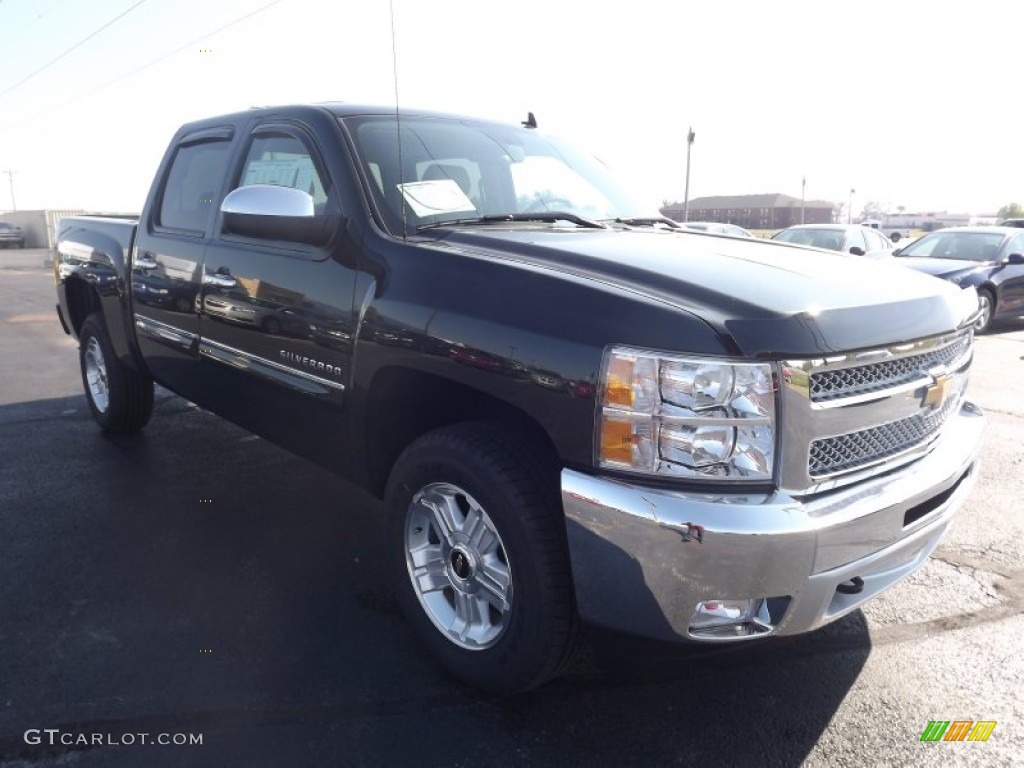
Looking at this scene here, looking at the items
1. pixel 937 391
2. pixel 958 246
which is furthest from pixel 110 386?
pixel 958 246

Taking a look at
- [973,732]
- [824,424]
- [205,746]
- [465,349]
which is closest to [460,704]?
[205,746]

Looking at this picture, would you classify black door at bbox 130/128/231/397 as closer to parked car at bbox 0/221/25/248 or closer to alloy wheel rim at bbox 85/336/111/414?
alloy wheel rim at bbox 85/336/111/414

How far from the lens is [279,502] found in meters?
4.45

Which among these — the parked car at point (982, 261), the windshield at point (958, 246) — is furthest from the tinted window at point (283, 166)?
the windshield at point (958, 246)

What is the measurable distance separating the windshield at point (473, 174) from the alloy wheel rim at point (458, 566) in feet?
3.47

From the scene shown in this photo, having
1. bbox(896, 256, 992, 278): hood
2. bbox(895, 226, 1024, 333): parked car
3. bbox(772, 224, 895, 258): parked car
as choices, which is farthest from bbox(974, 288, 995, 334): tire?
bbox(772, 224, 895, 258): parked car

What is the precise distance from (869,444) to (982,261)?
451 inches

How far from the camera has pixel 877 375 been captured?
2381 mm

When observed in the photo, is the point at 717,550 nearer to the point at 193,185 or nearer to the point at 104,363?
the point at 193,185

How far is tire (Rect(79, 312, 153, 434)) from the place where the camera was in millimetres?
5281

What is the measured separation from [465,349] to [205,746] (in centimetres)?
143

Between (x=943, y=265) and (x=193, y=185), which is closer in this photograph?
(x=193, y=185)

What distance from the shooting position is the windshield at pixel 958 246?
40.2 ft

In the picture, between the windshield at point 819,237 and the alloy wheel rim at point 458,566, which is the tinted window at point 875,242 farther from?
the alloy wheel rim at point 458,566
